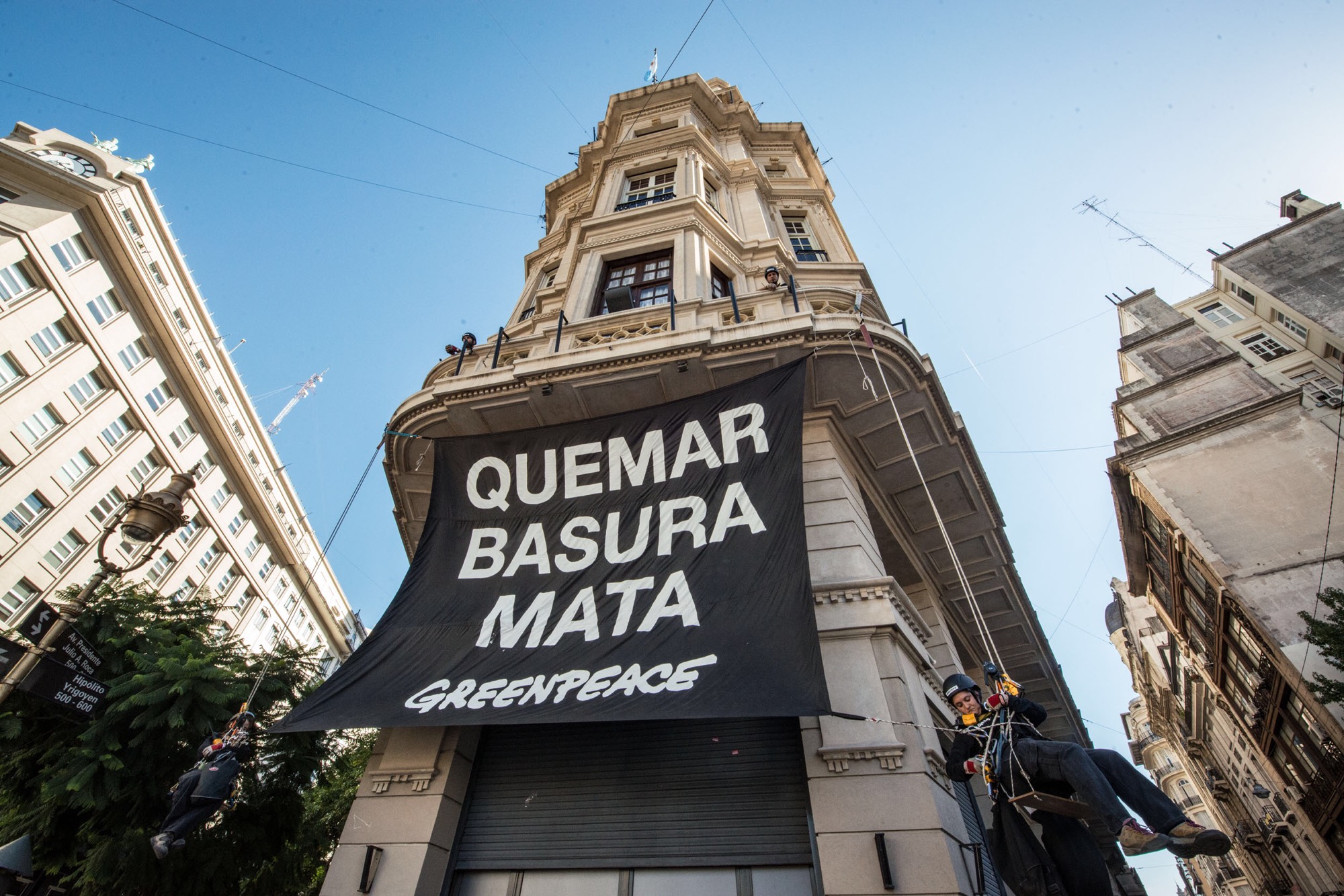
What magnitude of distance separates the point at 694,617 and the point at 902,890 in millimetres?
3083

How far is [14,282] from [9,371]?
4.89 m

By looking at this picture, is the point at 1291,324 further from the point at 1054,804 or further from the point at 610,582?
the point at 610,582

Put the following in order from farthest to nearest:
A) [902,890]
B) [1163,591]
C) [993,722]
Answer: [1163,591] < [902,890] < [993,722]

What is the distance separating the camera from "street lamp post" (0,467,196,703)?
263 inches

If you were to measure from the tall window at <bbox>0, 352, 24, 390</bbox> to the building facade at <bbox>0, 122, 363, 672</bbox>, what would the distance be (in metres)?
0.06

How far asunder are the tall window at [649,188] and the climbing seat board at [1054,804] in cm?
1537

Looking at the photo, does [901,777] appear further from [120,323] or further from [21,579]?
[120,323]

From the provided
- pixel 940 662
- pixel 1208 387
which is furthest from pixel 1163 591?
pixel 940 662

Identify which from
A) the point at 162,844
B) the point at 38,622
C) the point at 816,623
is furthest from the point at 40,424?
the point at 816,623

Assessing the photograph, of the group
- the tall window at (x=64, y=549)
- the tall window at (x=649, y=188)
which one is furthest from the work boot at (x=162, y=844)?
the tall window at (x=64, y=549)

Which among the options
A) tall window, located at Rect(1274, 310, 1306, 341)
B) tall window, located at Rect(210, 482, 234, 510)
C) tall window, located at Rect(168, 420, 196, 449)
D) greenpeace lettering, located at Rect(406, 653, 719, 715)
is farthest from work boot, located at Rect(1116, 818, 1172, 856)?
tall window, located at Rect(210, 482, 234, 510)

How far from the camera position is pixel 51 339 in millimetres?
32594

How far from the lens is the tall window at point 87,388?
3375 cm

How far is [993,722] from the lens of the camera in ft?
15.8
